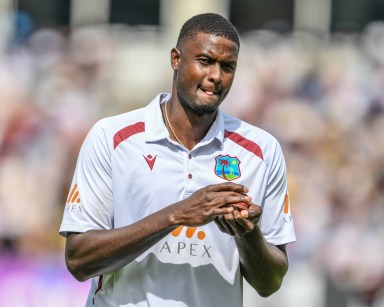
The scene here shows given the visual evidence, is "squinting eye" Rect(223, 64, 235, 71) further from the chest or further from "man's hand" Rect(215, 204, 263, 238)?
"man's hand" Rect(215, 204, 263, 238)

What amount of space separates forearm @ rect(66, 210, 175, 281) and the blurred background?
451 centimetres

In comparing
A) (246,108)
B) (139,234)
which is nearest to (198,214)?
(139,234)

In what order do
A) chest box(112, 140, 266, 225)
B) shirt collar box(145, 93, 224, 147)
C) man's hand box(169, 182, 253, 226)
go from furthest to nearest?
shirt collar box(145, 93, 224, 147) → chest box(112, 140, 266, 225) → man's hand box(169, 182, 253, 226)

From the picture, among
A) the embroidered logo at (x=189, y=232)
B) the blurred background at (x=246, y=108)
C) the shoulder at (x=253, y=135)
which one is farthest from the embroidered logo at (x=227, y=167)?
the blurred background at (x=246, y=108)

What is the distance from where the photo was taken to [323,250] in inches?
324

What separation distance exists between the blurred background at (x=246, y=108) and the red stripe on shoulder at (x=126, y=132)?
4.38 meters

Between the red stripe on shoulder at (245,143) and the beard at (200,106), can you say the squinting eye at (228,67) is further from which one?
the red stripe on shoulder at (245,143)

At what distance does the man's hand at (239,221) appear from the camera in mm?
3355

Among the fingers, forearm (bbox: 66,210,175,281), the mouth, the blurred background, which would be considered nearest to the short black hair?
the mouth

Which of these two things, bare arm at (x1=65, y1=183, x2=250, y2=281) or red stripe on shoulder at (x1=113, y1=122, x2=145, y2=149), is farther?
red stripe on shoulder at (x1=113, y1=122, x2=145, y2=149)

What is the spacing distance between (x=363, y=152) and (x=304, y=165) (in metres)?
0.55

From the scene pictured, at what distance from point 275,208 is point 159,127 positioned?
0.56 m

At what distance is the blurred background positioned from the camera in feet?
27.0

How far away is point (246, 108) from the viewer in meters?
8.42
